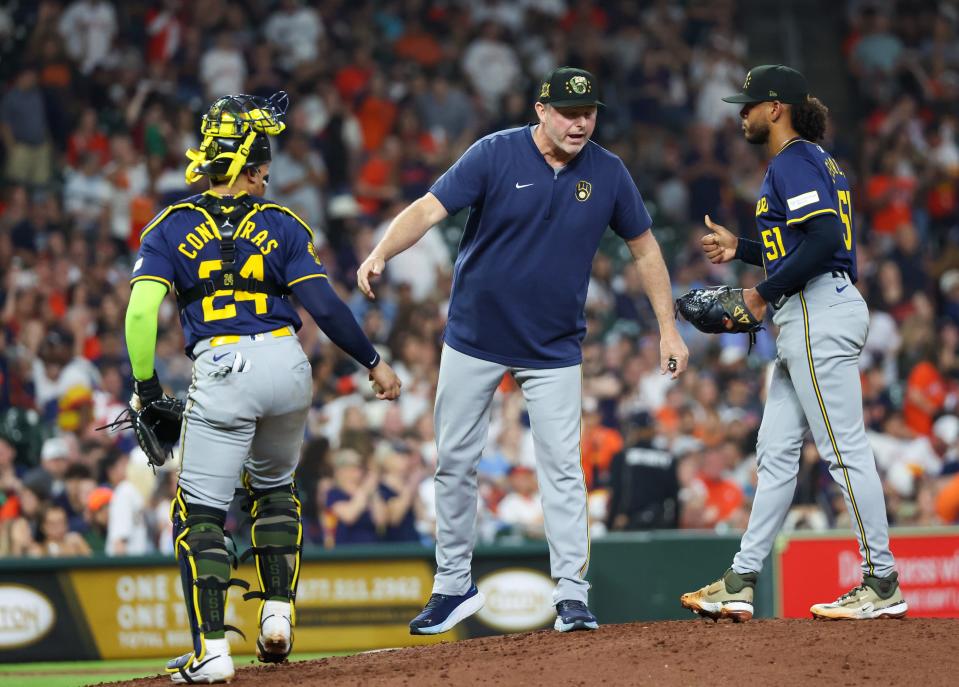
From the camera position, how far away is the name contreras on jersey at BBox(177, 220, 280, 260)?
569 centimetres

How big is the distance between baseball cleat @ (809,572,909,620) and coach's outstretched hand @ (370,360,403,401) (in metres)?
1.99

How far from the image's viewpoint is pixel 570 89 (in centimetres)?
599

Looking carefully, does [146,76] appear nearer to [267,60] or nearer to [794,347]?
[267,60]

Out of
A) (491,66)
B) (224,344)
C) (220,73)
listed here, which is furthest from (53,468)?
(491,66)

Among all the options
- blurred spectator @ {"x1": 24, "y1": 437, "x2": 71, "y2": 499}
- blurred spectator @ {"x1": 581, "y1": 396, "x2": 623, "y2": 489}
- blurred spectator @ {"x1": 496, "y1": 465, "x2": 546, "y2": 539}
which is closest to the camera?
blurred spectator @ {"x1": 24, "y1": 437, "x2": 71, "y2": 499}

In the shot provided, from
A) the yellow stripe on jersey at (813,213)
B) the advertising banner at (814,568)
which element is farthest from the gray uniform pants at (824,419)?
the advertising banner at (814,568)

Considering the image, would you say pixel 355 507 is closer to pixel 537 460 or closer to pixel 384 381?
pixel 537 460

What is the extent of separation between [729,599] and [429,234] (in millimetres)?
9432

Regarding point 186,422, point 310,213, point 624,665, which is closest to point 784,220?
point 624,665

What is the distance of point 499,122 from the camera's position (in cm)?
1683

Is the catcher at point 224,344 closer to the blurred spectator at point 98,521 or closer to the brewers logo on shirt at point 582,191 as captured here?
the brewers logo on shirt at point 582,191

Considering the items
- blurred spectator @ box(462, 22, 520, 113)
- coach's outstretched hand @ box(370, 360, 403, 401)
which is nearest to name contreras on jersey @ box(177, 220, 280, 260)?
coach's outstretched hand @ box(370, 360, 403, 401)

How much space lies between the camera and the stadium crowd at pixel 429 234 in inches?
442

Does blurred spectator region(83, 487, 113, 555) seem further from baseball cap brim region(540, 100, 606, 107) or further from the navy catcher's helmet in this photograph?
baseball cap brim region(540, 100, 606, 107)
